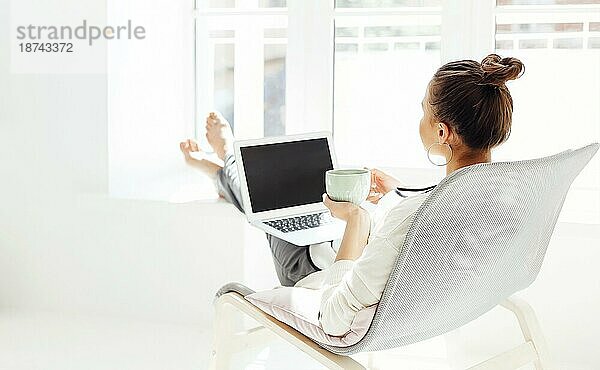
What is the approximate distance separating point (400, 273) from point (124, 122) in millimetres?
1828

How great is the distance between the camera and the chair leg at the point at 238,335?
195cm

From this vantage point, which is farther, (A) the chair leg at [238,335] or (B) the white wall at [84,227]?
(B) the white wall at [84,227]

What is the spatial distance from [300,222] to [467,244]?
0.78 meters

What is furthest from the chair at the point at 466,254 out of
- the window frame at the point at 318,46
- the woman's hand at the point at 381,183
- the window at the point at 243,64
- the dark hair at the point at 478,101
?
the window at the point at 243,64

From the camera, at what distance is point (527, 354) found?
2068 mm

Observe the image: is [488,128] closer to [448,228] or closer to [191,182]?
[448,228]

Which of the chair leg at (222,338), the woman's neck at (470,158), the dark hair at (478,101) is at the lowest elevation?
the chair leg at (222,338)

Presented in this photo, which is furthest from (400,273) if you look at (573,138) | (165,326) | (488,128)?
(165,326)

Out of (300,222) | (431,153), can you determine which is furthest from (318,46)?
(431,153)

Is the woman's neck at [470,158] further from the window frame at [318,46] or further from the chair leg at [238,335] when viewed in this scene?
the window frame at [318,46]

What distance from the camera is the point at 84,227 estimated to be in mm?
3369

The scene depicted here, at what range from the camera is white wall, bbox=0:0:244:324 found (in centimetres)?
324

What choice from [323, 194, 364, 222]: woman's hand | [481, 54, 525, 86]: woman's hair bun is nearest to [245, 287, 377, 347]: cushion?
[323, 194, 364, 222]: woman's hand

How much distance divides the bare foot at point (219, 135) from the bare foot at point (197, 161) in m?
0.06
